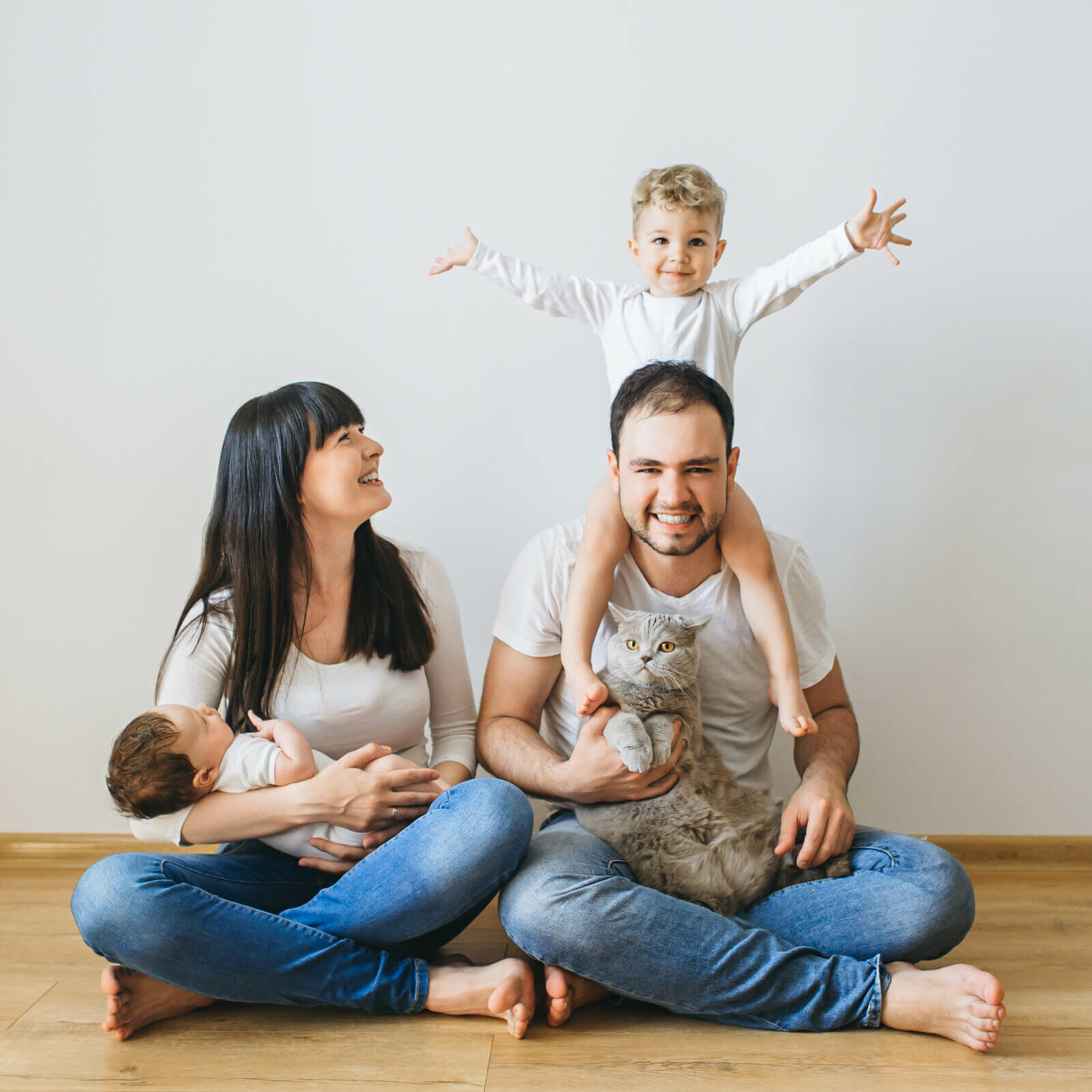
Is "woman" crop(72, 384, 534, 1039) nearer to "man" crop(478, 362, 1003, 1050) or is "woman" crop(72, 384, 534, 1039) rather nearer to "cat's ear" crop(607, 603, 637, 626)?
"man" crop(478, 362, 1003, 1050)

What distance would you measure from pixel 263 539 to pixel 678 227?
897mm

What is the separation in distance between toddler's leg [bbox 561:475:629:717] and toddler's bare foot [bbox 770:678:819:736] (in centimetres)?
29

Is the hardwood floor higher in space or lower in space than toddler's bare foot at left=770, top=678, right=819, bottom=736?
lower

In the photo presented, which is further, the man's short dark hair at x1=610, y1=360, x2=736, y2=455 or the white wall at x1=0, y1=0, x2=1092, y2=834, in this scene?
the white wall at x1=0, y1=0, x2=1092, y2=834

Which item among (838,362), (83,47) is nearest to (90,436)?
(83,47)

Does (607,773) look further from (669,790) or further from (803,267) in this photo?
(803,267)

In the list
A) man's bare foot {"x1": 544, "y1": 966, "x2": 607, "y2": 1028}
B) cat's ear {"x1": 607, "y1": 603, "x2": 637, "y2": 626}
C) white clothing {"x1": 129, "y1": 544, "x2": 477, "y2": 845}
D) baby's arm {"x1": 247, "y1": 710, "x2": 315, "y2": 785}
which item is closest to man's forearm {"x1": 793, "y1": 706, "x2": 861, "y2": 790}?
cat's ear {"x1": 607, "y1": 603, "x2": 637, "y2": 626}

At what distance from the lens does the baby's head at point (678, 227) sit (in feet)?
5.45

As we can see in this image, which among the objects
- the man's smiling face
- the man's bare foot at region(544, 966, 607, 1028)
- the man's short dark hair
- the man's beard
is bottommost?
the man's bare foot at region(544, 966, 607, 1028)

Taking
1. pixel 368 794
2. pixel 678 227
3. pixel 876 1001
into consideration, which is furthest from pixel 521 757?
pixel 678 227

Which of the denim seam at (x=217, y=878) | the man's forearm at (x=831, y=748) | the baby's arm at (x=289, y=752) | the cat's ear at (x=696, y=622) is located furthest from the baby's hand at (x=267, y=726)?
the man's forearm at (x=831, y=748)

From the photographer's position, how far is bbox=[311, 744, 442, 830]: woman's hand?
1.48 metres

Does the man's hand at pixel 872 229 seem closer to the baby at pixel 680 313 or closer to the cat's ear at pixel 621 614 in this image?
Result: the baby at pixel 680 313

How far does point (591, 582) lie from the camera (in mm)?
1637
